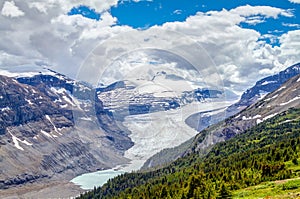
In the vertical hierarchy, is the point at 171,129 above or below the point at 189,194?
above

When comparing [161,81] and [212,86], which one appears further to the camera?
[161,81]

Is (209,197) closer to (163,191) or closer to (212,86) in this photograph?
(212,86)

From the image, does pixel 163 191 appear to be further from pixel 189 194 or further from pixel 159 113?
pixel 189 194

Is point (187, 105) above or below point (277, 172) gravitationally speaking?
above

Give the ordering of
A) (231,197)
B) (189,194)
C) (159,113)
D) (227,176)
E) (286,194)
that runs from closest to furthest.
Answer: (286,194) < (231,197) < (189,194) < (227,176) < (159,113)

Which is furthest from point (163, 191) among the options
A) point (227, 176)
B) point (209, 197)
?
point (209, 197)

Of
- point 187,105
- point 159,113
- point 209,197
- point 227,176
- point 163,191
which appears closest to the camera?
point 209,197

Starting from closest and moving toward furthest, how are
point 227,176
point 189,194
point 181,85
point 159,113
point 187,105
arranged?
point 181,85, point 189,194, point 187,105, point 227,176, point 159,113

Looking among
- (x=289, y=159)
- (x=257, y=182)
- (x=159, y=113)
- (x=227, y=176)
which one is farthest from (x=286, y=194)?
(x=159, y=113)

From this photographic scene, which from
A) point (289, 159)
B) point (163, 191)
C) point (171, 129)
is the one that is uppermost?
point (171, 129)
